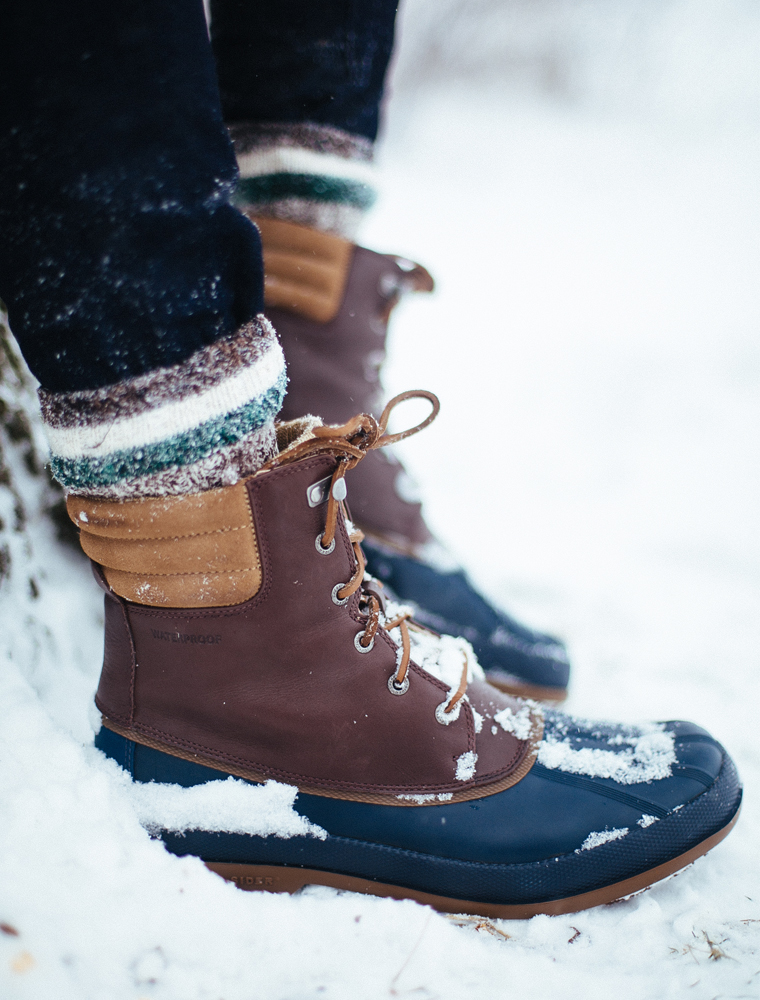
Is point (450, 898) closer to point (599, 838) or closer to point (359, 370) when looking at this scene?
point (599, 838)

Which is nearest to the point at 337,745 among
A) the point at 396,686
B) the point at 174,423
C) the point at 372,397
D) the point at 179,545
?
the point at 396,686

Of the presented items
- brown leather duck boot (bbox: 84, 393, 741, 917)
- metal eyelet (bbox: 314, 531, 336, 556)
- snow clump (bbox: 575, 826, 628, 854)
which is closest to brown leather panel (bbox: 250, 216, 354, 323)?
brown leather duck boot (bbox: 84, 393, 741, 917)

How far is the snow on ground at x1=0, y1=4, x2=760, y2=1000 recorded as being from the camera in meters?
0.65

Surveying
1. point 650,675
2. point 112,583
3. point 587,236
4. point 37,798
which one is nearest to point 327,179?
point 112,583

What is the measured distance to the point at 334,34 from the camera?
3.53 feet

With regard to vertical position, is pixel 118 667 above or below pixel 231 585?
below

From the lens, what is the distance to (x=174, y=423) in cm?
64

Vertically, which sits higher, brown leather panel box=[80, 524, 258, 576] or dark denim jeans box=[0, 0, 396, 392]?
dark denim jeans box=[0, 0, 396, 392]

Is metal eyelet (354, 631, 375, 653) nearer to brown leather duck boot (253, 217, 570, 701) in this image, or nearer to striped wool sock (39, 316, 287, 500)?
striped wool sock (39, 316, 287, 500)

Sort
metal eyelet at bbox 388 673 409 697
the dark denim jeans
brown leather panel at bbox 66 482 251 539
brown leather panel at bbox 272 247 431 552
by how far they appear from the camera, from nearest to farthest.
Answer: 1. the dark denim jeans
2. brown leather panel at bbox 66 482 251 539
3. metal eyelet at bbox 388 673 409 697
4. brown leather panel at bbox 272 247 431 552

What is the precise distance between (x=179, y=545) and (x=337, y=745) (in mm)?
306

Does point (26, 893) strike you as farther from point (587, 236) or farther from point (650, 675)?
point (587, 236)

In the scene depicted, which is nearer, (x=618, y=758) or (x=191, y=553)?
(x=191, y=553)

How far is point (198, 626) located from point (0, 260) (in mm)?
422
